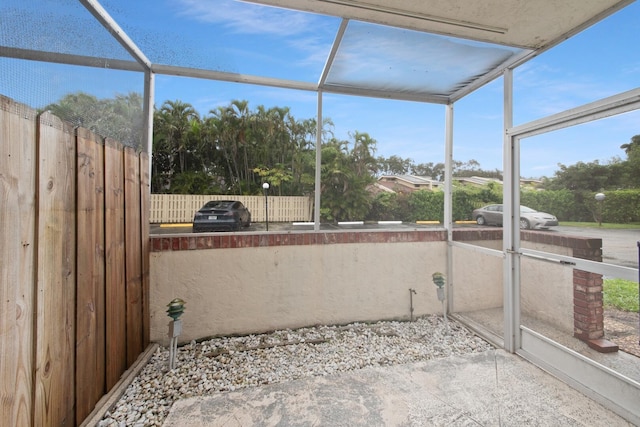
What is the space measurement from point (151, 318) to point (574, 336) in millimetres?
3624

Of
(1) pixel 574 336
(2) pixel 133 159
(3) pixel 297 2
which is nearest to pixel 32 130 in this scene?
(2) pixel 133 159

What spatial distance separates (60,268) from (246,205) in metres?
1.64

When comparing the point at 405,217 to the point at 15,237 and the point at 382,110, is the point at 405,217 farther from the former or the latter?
the point at 15,237

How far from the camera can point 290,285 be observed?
3090 millimetres

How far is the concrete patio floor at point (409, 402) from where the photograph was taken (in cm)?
178

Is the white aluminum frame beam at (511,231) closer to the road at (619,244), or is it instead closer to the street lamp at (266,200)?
the road at (619,244)

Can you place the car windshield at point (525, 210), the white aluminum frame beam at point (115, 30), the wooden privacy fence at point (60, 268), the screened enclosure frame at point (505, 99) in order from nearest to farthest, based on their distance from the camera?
1. the wooden privacy fence at point (60, 268)
2. the screened enclosure frame at point (505, 99)
3. the white aluminum frame beam at point (115, 30)
4. the car windshield at point (525, 210)

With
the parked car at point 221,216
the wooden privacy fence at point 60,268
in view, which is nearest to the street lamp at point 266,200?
the parked car at point 221,216

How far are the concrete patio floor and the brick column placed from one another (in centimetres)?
40

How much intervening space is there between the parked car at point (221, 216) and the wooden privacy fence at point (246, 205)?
0.05m

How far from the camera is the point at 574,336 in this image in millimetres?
2168

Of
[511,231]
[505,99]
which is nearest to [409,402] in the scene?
[511,231]

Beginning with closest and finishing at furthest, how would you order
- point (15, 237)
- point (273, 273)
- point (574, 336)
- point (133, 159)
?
point (15, 237) → point (574, 336) → point (133, 159) → point (273, 273)

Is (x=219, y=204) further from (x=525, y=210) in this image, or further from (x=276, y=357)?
(x=525, y=210)
